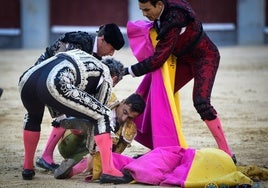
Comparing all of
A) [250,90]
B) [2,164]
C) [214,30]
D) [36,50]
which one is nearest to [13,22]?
[36,50]

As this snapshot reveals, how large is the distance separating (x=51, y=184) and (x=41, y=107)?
482 mm

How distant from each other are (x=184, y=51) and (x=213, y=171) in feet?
3.54

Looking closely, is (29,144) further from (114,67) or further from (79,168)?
(114,67)

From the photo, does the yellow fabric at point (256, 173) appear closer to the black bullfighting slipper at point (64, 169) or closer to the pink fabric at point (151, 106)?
the pink fabric at point (151, 106)

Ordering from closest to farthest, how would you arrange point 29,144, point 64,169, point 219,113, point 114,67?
point 64,169 < point 29,144 < point 114,67 < point 219,113

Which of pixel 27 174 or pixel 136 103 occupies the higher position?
pixel 136 103

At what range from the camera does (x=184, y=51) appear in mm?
6047

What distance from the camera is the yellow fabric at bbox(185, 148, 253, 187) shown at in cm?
514

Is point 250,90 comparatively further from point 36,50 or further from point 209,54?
point 36,50

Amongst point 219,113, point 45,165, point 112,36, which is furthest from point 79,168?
point 219,113

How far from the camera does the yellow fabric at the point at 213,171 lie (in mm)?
5145

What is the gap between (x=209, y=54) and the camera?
20.1 ft

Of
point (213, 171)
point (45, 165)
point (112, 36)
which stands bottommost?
point (45, 165)

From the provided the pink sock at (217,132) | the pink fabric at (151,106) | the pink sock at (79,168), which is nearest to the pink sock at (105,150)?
the pink sock at (79,168)
